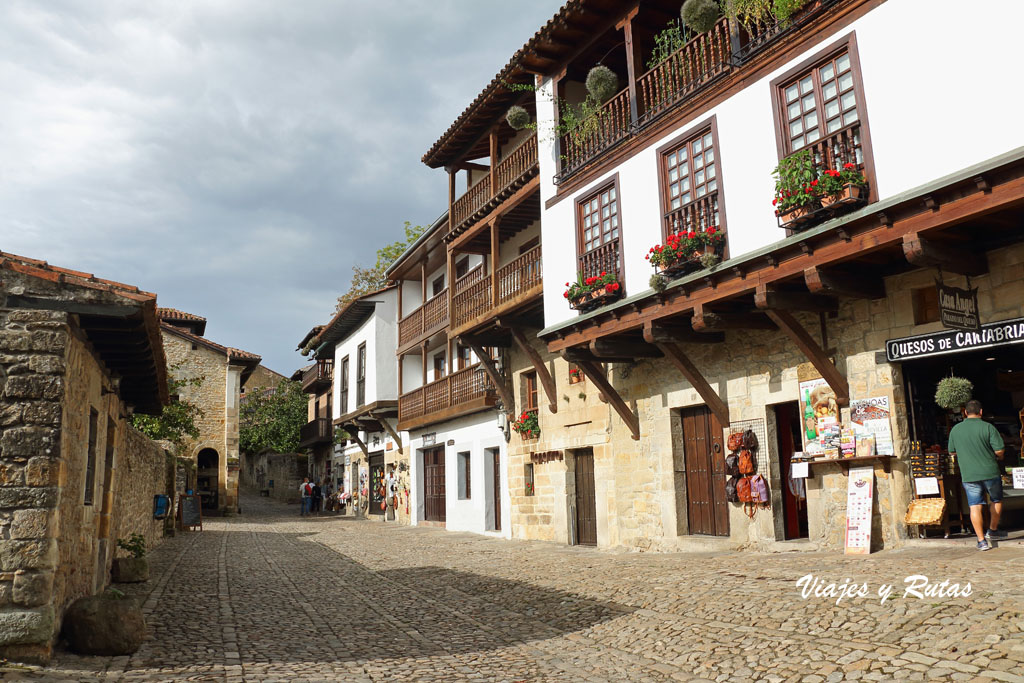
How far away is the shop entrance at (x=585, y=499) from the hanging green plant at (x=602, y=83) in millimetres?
6286

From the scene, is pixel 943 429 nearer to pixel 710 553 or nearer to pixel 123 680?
pixel 710 553

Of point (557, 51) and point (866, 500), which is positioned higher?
point (557, 51)

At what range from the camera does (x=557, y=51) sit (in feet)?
45.8

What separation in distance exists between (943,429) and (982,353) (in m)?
1.01

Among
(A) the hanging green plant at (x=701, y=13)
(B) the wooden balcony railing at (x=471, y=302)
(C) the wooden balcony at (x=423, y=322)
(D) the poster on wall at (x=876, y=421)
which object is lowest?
(D) the poster on wall at (x=876, y=421)

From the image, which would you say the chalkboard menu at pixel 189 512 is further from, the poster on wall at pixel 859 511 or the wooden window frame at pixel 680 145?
the poster on wall at pixel 859 511

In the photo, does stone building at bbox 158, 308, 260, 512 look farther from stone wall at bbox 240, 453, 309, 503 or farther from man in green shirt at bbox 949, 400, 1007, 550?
man in green shirt at bbox 949, 400, 1007, 550

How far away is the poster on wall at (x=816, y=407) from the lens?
9781 millimetres

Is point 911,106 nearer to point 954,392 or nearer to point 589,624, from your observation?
point 954,392

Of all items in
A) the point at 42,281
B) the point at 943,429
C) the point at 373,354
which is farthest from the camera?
the point at 373,354

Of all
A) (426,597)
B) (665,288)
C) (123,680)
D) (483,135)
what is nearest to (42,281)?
(123,680)

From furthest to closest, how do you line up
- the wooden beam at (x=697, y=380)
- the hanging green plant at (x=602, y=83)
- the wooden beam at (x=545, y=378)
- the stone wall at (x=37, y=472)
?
1. the wooden beam at (x=545, y=378)
2. the hanging green plant at (x=602, y=83)
3. the wooden beam at (x=697, y=380)
4. the stone wall at (x=37, y=472)

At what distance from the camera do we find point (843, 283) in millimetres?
8938

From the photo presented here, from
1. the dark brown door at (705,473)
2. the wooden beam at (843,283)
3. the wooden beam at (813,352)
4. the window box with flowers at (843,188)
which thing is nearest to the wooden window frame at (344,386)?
the dark brown door at (705,473)
